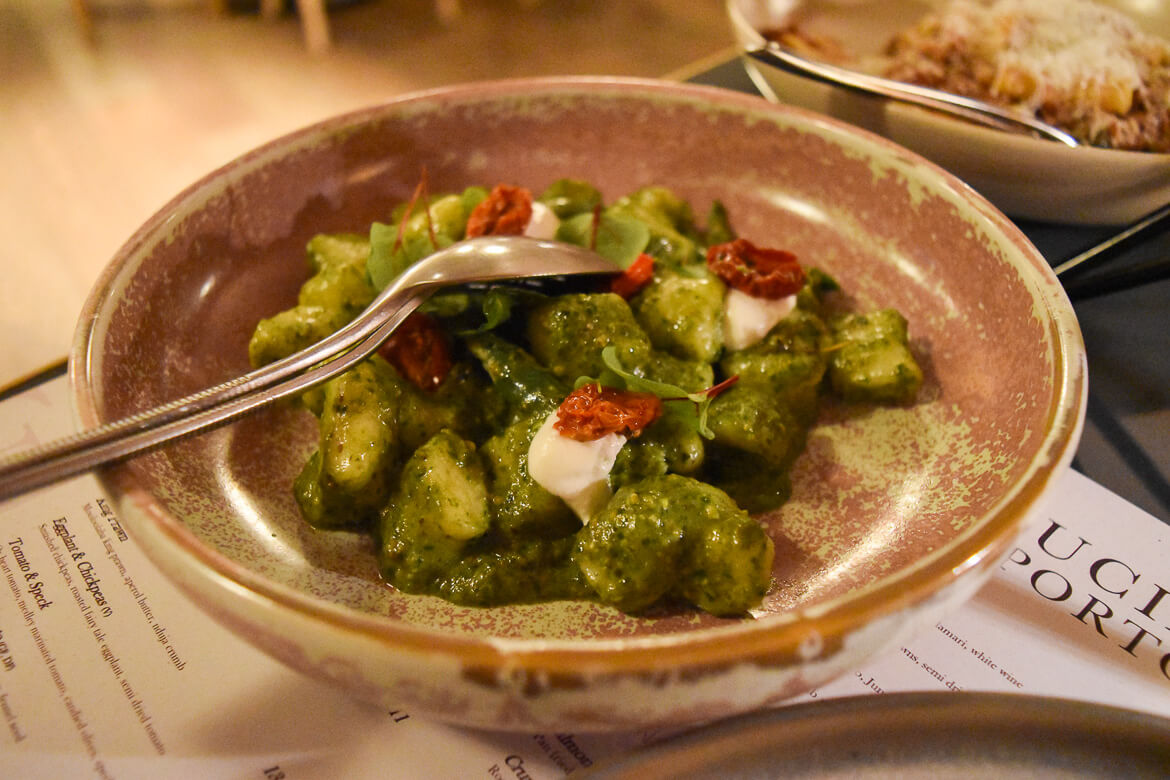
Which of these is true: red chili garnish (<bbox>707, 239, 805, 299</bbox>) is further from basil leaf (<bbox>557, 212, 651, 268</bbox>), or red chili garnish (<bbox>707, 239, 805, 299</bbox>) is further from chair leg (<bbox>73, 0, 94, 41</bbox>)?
chair leg (<bbox>73, 0, 94, 41</bbox>)

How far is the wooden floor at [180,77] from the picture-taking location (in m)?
2.42

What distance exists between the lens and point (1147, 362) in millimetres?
1269

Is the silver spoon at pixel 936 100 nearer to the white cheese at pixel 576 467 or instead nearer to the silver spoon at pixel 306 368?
the silver spoon at pixel 306 368

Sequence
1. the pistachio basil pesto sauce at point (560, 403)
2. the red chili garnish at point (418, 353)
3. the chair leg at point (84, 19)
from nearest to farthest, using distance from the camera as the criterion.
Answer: the pistachio basil pesto sauce at point (560, 403) < the red chili garnish at point (418, 353) < the chair leg at point (84, 19)

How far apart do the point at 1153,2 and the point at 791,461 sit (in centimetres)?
160

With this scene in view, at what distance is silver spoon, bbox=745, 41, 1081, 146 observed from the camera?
1.31 m

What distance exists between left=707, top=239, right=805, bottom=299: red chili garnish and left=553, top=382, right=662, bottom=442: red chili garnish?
10.1 inches

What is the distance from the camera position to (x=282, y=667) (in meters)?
0.83

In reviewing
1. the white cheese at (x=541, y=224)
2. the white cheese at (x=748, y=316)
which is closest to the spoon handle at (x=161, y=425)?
the white cheese at (x=541, y=224)

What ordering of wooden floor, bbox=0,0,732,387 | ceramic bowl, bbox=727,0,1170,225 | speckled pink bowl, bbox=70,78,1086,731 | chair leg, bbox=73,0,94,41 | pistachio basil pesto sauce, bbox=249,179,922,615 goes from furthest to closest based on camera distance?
chair leg, bbox=73,0,94,41 < wooden floor, bbox=0,0,732,387 < ceramic bowl, bbox=727,0,1170,225 < pistachio basil pesto sauce, bbox=249,179,922,615 < speckled pink bowl, bbox=70,78,1086,731

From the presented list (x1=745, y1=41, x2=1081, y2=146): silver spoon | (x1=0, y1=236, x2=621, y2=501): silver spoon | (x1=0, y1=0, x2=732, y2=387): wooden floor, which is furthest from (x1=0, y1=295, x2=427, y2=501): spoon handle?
(x1=0, y1=0, x2=732, y2=387): wooden floor

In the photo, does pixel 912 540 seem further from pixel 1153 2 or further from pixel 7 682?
pixel 1153 2

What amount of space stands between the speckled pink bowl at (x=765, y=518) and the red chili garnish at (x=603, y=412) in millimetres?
195

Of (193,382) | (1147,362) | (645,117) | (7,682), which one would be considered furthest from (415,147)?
(1147,362)
